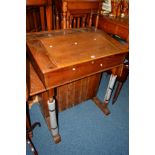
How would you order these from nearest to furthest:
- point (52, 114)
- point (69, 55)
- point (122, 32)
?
point (69, 55), point (52, 114), point (122, 32)

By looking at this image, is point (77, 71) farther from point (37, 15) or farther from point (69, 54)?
point (37, 15)

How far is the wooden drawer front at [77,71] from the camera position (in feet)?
2.98

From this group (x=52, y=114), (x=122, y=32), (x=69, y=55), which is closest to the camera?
(x=69, y=55)

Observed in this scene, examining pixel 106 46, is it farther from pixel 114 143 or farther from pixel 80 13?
pixel 114 143

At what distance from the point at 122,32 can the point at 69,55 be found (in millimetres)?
711

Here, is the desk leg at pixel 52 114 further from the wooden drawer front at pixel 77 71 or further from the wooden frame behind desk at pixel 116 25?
the wooden frame behind desk at pixel 116 25

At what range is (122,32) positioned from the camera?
4.66ft

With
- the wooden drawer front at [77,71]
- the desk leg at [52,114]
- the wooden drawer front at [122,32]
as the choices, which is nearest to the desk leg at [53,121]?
the desk leg at [52,114]

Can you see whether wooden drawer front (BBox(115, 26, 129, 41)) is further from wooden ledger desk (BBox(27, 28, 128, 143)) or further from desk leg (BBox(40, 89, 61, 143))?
desk leg (BBox(40, 89, 61, 143))

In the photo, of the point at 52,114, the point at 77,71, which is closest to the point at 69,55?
the point at 77,71

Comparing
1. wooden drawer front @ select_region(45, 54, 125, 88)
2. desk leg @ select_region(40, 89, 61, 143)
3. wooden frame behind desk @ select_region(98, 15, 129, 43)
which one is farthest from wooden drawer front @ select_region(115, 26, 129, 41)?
desk leg @ select_region(40, 89, 61, 143)

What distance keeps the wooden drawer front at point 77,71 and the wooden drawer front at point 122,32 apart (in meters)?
0.32
